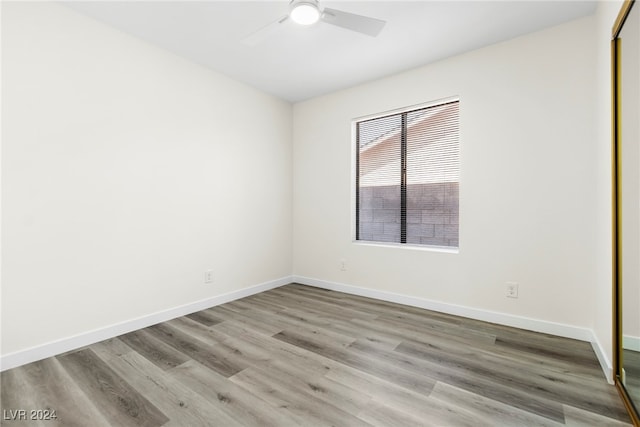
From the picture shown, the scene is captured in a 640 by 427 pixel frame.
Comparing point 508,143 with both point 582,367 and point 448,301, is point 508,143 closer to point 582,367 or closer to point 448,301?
point 448,301

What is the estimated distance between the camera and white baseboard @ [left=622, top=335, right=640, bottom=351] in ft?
4.56

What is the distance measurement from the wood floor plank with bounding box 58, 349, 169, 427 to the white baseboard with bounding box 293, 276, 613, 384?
7.84 ft

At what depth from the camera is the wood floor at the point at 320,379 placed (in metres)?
1.46

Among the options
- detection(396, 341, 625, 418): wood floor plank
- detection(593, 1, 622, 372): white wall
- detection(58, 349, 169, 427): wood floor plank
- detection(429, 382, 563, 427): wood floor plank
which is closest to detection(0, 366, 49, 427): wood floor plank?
detection(58, 349, 169, 427): wood floor plank

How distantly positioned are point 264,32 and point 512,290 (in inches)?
112

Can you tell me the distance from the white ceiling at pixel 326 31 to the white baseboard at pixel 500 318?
242cm

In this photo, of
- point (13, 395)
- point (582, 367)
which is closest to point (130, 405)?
point (13, 395)

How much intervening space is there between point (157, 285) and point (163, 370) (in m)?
1.01

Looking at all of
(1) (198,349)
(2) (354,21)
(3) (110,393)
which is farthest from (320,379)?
(2) (354,21)

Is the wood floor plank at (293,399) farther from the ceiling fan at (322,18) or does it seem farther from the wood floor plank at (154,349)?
the ceiling fan at (322,18)

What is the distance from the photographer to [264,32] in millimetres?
1909

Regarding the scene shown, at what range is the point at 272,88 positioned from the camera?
141 inches

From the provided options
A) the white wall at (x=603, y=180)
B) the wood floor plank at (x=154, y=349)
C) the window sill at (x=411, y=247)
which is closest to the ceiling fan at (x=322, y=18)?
the white wall at (x=603, y=180)

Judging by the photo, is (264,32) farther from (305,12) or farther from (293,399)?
(293,399)
